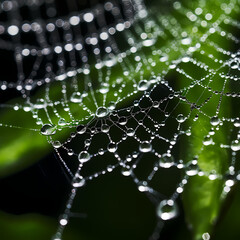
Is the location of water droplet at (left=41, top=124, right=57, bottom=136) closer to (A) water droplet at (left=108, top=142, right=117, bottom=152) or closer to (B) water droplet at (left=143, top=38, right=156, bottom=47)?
(A) water droplet at (left=108, top=142, right=117, bottom=152)

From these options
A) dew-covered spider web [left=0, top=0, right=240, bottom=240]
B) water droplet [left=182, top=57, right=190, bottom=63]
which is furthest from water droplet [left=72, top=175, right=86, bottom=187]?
water droplet [left=182, top=57, right=190, bottom=63]

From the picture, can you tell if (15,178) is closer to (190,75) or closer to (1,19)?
(190,75)

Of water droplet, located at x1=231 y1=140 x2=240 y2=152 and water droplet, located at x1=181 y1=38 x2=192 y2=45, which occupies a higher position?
water droplet, located at x1=181 y1=38 x2=192 y2=45

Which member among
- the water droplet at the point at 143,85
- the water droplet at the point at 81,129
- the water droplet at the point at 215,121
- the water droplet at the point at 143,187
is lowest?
the water droplet at the point at 143,187

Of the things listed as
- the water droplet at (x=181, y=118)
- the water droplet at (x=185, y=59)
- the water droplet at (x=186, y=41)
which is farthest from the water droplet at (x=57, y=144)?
the water droplet at (x=186, y=41)

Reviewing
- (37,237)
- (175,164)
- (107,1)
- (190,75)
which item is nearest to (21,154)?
(37,237)

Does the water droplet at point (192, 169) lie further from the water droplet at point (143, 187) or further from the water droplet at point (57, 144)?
the water droplet at point (57, 144)

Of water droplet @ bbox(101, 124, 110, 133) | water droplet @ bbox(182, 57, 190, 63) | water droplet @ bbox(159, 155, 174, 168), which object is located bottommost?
water droplet @ bbox(159, 155, 174, 168)

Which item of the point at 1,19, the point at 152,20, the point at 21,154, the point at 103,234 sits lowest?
the point at 103,234
